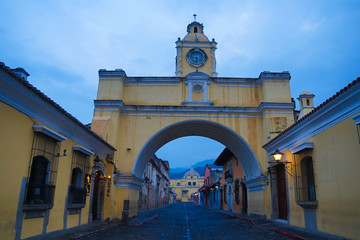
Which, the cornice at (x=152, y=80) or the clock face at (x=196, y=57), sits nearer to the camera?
the cornice at (x=152, y=80)

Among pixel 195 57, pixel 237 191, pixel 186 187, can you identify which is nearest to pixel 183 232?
pixel 195 57

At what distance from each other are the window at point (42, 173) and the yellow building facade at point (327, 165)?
25.0 ft

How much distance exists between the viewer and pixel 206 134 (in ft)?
58.9

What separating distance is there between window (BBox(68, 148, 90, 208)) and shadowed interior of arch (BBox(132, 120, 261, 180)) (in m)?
4.21

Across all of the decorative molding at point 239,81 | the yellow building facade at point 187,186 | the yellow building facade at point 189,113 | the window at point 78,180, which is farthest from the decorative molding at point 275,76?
the yellow building facade at point 187,186

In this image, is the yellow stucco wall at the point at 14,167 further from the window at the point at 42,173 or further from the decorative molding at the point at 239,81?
the decorative molding at the point at 239,81

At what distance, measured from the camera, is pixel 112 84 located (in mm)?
15680

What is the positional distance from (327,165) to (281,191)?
5208 mm

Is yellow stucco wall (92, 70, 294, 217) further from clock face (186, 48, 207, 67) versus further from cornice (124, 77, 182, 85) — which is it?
clock face (186, 48, 207, 67)

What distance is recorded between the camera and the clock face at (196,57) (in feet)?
56.0

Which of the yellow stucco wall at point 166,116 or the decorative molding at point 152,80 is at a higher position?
the decorative molding at point 152,80

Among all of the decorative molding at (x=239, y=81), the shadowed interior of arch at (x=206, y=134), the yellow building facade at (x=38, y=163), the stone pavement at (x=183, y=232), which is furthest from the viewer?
the decorative molding at (x=239, y=81)

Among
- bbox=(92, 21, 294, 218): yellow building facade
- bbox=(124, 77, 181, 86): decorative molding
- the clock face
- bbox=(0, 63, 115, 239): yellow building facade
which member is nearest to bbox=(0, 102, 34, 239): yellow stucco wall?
bbox=(0, 63, 115, 239): yellow building facade

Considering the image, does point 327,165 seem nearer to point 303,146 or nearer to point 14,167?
point 303,146
